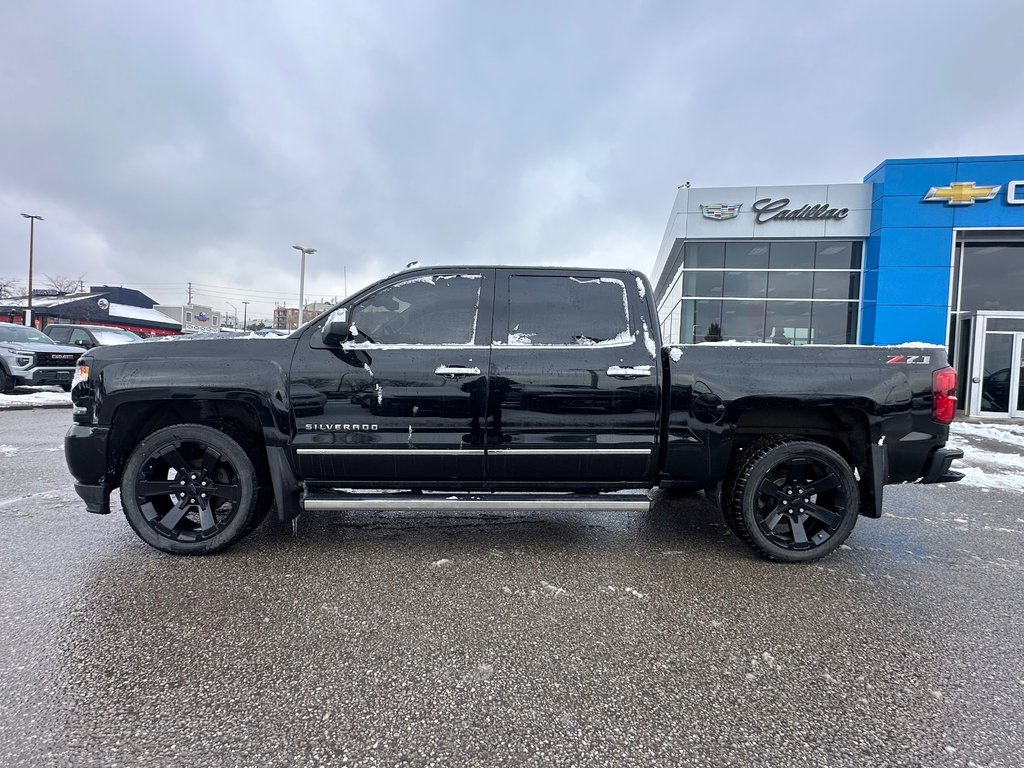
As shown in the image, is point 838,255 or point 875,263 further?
point 838,255

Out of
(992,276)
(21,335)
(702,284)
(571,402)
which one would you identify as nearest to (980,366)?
(992,276)

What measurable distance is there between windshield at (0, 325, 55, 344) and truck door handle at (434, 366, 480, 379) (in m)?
14.5

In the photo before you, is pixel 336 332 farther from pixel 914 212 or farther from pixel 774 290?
pixel 914 212

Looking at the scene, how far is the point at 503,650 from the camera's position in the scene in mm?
2527

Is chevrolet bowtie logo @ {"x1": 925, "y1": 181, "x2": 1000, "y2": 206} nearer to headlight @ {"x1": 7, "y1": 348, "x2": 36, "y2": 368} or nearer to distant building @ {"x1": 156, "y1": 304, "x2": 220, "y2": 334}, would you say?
headlight @ {"x1": 7, "y1": 348, "x2": 36, "y2": 368}

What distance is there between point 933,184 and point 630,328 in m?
18.8

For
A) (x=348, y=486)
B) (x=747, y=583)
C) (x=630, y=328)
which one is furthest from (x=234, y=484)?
(x=747, y=583)

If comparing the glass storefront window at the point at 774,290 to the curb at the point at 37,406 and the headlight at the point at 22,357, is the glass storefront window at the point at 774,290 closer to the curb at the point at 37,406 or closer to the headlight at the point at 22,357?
the curb at the point at 37,406

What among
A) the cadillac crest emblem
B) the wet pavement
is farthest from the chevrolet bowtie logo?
the wet pavement

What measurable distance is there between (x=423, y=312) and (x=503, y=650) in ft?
7.09

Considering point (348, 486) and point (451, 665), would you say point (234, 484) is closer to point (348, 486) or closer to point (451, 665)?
Answer: point (348, 486)

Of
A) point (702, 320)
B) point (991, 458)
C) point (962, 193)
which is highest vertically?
point (962, 193)

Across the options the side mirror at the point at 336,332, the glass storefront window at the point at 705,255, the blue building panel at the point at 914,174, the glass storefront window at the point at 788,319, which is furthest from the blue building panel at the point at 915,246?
the side mirror at the point at 336,332

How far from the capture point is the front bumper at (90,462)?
11.4 ft
